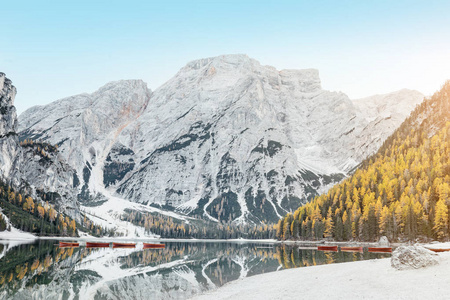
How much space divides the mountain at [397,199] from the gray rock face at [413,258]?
87.4 m

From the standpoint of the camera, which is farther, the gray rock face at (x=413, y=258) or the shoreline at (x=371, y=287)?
the gray rock face at (x=413, y=258)

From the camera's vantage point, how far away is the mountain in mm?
114938

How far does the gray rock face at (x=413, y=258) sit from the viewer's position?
30547 millimetres

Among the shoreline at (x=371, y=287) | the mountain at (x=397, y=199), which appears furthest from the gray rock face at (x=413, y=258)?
the mountain at (x=397, y=199)

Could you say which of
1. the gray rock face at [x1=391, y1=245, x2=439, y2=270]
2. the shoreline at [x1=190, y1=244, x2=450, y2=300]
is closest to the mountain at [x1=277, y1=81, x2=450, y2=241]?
the gray rock face at [x1=391, y1=245, x2=439, y2=270]

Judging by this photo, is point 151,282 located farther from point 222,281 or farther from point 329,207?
point 329,207

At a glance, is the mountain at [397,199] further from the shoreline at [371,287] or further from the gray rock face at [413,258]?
the shoreline at [371,287]

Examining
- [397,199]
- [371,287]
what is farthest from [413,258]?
[397,199]

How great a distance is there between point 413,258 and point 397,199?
112838 mm

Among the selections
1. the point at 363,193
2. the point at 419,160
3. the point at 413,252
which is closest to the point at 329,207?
the point at 363,193

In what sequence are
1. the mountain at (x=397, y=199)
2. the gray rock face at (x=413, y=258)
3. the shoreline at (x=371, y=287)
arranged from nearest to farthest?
the shoreline at (x=371, y=287), the gray rock face at (x=413, y=258), the mountain at (x=397, y=199)

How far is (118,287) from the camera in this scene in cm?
4062

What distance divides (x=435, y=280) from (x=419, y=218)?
101 meters

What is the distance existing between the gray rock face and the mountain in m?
87.4
